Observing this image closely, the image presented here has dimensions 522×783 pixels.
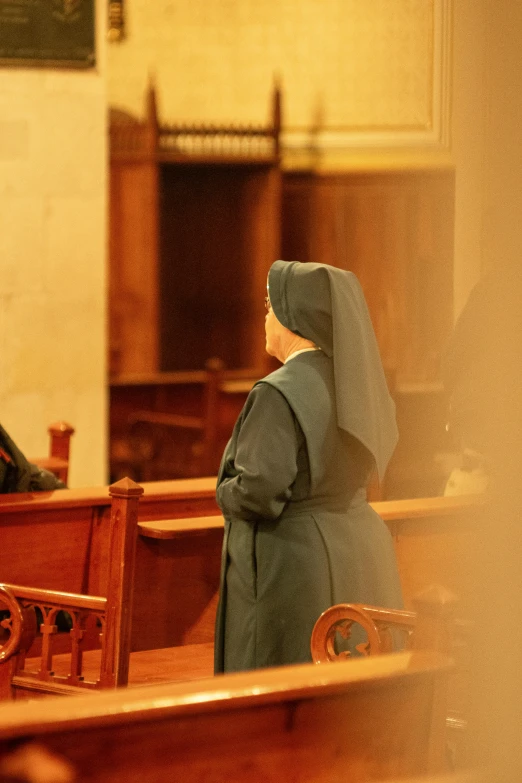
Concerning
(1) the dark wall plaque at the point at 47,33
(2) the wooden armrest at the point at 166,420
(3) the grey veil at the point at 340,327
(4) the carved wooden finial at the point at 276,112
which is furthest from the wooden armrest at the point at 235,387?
(3) the grey veil at the point at 340,327

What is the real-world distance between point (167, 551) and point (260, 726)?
2.16 meters

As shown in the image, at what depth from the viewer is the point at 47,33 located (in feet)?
22.4

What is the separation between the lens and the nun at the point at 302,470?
314cm

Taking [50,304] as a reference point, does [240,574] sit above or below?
below

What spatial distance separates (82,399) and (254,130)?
12.6ft

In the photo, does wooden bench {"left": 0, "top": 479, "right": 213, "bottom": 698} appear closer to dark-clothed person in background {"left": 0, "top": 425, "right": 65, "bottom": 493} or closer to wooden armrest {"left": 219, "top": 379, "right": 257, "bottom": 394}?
dark-clothed person in background {"left": 0, "top": 425, "right": 65, "bottom": 493}

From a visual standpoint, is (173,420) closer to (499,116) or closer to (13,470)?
(13,470)

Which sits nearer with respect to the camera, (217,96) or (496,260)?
(496,260)

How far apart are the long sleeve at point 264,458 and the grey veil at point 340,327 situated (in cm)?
17

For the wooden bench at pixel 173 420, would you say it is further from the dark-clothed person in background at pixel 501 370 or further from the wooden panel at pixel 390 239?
the dark-clothed person in background at pixel 501 370

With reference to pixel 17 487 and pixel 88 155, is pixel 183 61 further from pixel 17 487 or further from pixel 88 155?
pixel 17 487

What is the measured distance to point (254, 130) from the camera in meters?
9.98

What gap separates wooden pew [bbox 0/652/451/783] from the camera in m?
1.82

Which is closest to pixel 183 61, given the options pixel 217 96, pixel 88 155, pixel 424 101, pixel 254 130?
pixel 217 96
